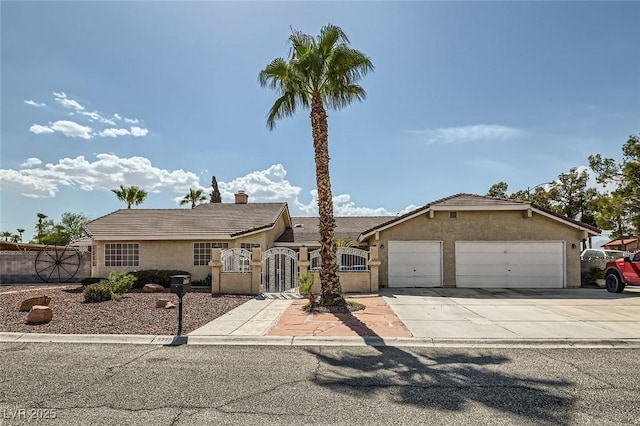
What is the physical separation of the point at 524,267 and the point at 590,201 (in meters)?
28.3

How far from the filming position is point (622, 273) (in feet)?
54.6

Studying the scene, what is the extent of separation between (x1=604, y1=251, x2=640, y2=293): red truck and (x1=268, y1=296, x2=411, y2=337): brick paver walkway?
1132 cm

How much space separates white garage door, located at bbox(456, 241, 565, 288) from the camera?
18547mm

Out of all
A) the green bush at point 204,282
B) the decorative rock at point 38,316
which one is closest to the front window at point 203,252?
the green bush at point 204,282

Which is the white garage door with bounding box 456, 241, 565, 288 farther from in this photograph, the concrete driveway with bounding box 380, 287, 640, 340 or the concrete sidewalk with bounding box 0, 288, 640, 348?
the concrete sidewalk with bounding box 0, 288, 640, 348

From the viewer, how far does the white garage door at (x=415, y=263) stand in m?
18.6

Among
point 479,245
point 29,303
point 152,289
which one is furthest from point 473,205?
point 29,303

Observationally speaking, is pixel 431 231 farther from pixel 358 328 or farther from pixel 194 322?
pixel 194 322

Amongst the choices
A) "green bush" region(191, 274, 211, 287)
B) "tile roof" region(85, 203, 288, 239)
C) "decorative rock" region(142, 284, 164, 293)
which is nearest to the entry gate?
"tile roof" region(85, 203, 288, 239)

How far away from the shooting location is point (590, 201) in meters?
40.2

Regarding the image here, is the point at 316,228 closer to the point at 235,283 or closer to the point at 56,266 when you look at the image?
the point at 235,283

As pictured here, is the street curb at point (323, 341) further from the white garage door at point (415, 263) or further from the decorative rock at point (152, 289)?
the white garage door at point (415, 263)

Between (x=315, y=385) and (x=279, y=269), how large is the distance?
11.4m

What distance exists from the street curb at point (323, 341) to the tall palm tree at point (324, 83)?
396 centimetres
